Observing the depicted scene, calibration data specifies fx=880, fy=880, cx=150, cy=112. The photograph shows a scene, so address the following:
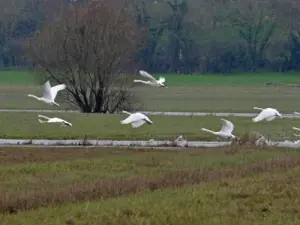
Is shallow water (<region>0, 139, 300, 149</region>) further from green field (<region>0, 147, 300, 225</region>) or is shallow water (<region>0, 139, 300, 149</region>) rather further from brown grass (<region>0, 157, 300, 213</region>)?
brown grass (<region>0, 157, 300, 213</region>)

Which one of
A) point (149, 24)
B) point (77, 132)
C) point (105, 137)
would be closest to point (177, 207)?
point (105, 137)

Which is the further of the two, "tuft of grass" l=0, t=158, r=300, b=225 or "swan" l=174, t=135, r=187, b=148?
"swan" l=174, t=135, r=187, b=148

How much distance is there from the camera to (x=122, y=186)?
53.2 feet

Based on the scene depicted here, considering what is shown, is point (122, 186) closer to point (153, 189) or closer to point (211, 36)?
point (153, 189)

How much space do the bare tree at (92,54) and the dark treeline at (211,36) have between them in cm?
5724

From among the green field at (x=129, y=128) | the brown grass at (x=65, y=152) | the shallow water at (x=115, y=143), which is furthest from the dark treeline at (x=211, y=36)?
the brown grass at (x=65, y=152)

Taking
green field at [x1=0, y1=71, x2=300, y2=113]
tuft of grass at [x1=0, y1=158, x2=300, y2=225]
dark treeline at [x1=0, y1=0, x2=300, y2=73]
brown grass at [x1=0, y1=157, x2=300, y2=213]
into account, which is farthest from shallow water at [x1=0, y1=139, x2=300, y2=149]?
dark treeline at [x1=0, y1=0, x2=300, y2=73]

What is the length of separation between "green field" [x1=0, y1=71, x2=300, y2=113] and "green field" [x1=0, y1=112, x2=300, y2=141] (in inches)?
333

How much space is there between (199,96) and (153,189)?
53691mm

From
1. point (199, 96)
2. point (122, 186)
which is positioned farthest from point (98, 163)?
point (199, 96)

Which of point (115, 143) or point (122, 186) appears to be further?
point (115, 143)

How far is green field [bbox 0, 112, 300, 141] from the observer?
110 ft

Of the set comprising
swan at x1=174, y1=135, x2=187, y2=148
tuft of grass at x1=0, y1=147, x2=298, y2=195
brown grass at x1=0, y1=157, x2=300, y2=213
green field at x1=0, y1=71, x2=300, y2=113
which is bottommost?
green field at x1=0, y1=71, x2=300, y2=113

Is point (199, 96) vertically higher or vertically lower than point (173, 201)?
lower
